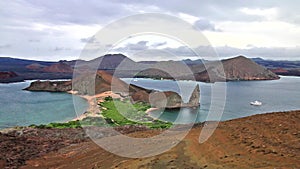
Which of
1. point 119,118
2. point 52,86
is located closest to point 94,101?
point 119,118

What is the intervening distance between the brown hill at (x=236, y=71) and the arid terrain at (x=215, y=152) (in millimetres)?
95845

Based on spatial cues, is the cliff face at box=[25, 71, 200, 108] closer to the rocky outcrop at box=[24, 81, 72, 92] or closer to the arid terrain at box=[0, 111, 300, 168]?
the rocky outcrop at box=[24, 81, 72, 92]

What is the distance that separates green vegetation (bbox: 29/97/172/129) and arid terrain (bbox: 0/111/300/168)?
1182 centimetres

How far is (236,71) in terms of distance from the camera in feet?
401

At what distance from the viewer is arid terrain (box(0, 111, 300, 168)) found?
31.1ft

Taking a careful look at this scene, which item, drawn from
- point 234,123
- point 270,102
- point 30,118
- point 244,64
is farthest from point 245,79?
point 234,123

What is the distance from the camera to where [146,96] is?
50156mm

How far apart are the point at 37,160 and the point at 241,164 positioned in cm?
994

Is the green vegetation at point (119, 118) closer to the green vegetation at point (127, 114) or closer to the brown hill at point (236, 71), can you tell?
the green vegetation at point (127, 114)

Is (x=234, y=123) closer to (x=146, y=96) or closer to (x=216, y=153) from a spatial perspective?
(x=216, y=153)

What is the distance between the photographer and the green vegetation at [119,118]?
2984 centimetres

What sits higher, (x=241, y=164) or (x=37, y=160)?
(x=241, y=164)

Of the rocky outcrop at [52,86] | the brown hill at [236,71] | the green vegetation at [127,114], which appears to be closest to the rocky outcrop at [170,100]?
the green vegetation at [127,114]

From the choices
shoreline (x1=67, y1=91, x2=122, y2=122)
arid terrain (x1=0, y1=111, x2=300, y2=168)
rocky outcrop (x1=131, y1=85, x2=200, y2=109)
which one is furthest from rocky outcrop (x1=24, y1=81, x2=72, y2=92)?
arid terrain (x1=0, y1=111, x2=300, y2=168)
